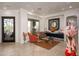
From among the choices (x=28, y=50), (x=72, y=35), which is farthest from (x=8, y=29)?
(x=72, y=35)

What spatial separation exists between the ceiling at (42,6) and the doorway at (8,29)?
9.5 inches

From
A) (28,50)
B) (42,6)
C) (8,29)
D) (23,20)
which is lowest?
(28,50)

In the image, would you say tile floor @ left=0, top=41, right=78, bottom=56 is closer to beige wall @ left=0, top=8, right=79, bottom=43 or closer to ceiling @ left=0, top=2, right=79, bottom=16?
beige wall @ left=0, top=8, right=79, bottom=43

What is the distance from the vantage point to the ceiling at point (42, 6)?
2.22 metres

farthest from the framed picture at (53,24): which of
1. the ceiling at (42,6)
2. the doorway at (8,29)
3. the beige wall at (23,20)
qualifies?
the doorway at (8,29)

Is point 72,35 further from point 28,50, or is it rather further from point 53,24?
point 28,50

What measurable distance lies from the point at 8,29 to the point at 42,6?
2.55ft

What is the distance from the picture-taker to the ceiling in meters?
2.22

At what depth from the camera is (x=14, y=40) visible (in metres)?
2.35

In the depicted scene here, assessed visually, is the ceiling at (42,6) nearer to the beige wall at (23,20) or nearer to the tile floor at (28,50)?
the beige wall at (23,20)

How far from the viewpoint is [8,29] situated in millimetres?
2385

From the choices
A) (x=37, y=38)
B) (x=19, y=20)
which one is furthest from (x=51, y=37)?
(x=19, y=20)

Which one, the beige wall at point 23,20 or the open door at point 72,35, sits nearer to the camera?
the open door at point 72,35

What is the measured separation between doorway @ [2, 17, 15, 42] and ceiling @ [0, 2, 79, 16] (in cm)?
24
